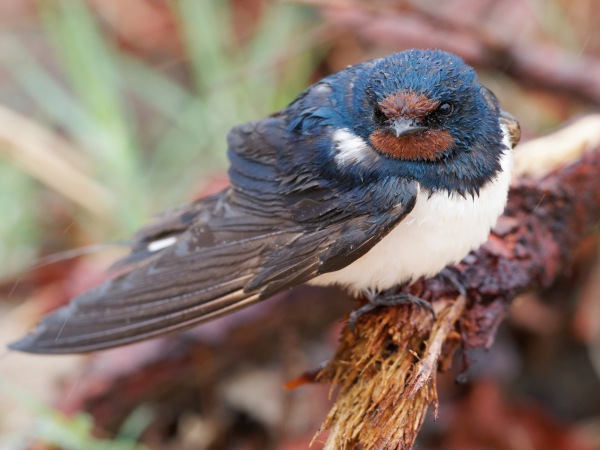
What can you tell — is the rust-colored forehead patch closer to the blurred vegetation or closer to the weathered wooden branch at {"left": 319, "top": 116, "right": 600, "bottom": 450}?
the weathered wooden branch at {"left": 319, "top": 116, "right": 600, "bottom": 450}

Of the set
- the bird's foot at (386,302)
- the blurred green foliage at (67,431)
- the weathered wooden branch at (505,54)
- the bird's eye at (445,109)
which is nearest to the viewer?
the bird's eye at (445,109)

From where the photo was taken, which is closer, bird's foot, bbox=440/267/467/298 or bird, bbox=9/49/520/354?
bird, bbox=9/49/520/354

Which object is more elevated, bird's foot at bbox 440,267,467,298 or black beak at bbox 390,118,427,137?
black beak at bbox 390,118,427,137

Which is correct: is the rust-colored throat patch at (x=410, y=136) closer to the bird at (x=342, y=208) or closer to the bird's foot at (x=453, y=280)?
the bird at (x=342, y=208)

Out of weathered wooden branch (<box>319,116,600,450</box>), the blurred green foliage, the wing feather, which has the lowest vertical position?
the blurred green foliage

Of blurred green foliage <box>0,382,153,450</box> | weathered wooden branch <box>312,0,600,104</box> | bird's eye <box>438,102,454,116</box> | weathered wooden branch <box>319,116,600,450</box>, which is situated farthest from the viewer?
weathered wooden branch <box>312,0,600,104</box>

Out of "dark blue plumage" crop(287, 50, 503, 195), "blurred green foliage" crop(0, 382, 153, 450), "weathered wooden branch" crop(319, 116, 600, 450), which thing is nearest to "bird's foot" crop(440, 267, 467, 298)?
"weathered wooden branch" crop(319, 116, 600, 450)

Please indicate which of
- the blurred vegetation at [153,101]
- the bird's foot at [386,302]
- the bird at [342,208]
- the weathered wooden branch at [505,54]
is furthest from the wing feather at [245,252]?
the weathered wooden branch at [505,54]

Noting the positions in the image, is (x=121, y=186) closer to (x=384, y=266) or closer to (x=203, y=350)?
(x=203, y=350)
